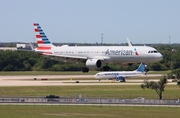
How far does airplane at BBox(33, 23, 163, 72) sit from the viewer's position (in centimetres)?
13375

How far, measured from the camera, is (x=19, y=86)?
423 feet

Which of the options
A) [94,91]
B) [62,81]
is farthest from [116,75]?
[94,91]

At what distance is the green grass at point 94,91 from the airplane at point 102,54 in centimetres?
583

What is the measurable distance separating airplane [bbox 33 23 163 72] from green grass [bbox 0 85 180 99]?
5.83 meters

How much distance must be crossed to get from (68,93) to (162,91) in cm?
1437
